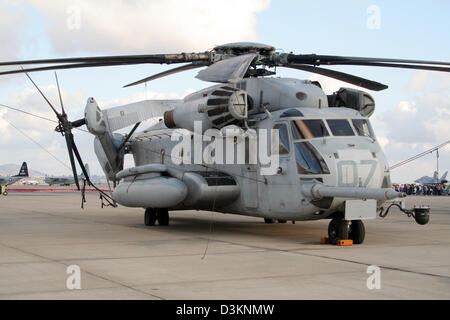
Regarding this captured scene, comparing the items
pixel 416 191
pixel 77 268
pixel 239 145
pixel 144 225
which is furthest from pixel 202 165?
pixel 416 191

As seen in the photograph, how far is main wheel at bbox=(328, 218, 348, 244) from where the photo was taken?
12.3m

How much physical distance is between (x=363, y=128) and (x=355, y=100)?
140 cm

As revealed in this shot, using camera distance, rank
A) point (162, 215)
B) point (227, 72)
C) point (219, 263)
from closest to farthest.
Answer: point (219, 263) < point (227, 72) < point (162, 215)

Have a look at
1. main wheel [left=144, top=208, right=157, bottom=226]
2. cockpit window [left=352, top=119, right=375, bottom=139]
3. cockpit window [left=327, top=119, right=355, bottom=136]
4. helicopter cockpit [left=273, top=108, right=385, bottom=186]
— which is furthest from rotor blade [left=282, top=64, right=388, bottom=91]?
main wheel [left=144, top=208, right=157, bottom=226]

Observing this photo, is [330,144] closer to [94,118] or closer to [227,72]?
[227,72]

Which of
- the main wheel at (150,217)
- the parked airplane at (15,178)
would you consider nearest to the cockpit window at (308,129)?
the main wheel at (150,217)

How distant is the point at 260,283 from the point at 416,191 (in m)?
60.4

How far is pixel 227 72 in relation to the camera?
35.5 ft

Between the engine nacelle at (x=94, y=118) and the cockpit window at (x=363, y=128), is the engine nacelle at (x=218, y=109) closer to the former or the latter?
the cockpit window at (x=363, y=128)

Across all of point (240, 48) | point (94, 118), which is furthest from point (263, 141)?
point (94, 118)

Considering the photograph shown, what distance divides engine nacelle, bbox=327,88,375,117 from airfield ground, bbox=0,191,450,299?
329 cm

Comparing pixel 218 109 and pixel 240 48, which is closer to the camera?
pixel 240 48

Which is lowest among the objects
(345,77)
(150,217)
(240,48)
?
(150,217)

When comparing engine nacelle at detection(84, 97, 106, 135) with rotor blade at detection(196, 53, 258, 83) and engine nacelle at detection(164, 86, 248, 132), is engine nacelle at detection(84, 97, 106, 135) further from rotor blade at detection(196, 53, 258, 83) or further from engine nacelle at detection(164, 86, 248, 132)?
rotor blade at detection(196, 53, 258, 83)
